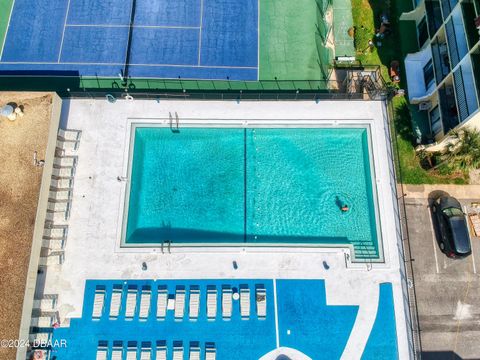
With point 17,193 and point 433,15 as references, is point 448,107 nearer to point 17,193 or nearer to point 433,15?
point 433,15

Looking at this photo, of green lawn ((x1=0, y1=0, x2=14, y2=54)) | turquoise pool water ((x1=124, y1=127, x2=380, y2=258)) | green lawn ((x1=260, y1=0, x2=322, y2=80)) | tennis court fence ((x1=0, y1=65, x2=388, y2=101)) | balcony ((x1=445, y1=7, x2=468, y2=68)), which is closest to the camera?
balcony ((x1=445, y1=7, x2=468, y2=68))

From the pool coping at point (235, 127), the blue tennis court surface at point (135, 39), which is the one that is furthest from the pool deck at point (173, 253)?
→ the blue tennis court surface at point (135, 39)

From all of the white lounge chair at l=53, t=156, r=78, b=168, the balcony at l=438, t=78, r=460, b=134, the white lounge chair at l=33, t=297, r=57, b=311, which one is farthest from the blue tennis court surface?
the white lounge chair at l=33, t=297, r=57, b=311

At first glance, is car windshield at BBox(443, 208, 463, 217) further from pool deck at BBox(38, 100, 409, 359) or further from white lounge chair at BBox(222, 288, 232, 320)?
white lounge chair at BBox(222, 288, 232, 320)

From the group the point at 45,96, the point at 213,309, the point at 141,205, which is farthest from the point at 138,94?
the point at 213,309

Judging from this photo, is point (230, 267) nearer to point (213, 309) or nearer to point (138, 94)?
point (213, 309)

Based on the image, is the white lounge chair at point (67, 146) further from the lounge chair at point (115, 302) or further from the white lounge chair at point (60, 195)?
the lounge chair at point (115, 302)
